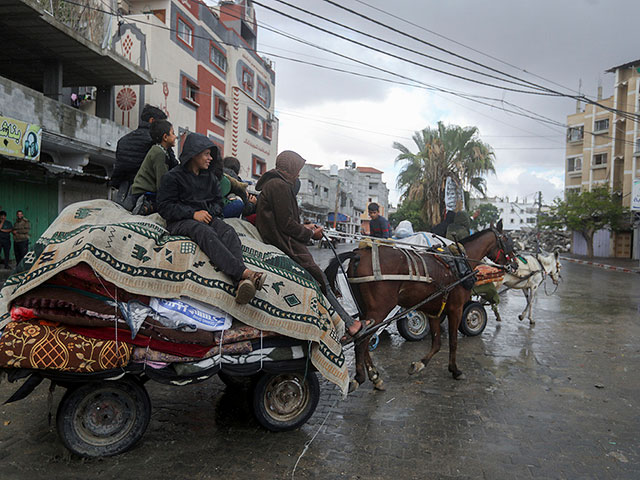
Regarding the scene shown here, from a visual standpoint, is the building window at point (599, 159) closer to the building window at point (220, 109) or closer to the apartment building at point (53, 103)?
the building window at point (220, 109)

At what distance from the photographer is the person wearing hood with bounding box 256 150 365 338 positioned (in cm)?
405

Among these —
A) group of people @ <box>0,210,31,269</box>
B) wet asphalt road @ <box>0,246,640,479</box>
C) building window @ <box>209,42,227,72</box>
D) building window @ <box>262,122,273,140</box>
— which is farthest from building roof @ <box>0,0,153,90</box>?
building window @ <box>262,122,273,140</box>

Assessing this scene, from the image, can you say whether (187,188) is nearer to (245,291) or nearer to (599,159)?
(245,291)

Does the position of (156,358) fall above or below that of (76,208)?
below

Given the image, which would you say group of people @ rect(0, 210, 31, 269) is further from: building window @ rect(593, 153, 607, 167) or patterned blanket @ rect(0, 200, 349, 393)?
building window @ rect(593, 153, 607, 167)

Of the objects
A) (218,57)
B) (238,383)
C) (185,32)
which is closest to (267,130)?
(218,57)

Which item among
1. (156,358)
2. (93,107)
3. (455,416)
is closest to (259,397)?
(156,358)

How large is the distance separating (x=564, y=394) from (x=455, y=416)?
1.60 m

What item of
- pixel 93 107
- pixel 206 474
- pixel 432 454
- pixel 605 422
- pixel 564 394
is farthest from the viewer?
pixel 93 107

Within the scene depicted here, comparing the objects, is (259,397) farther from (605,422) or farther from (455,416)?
(605,422)

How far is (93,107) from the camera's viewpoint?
1689cm

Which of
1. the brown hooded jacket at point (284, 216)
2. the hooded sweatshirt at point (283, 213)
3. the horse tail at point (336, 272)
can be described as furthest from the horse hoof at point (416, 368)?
the hooded sweatshirt at point (283, 213)

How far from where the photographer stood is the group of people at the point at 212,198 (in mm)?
3398

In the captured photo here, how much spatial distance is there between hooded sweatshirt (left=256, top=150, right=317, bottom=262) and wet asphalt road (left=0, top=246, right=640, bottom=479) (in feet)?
5.18
